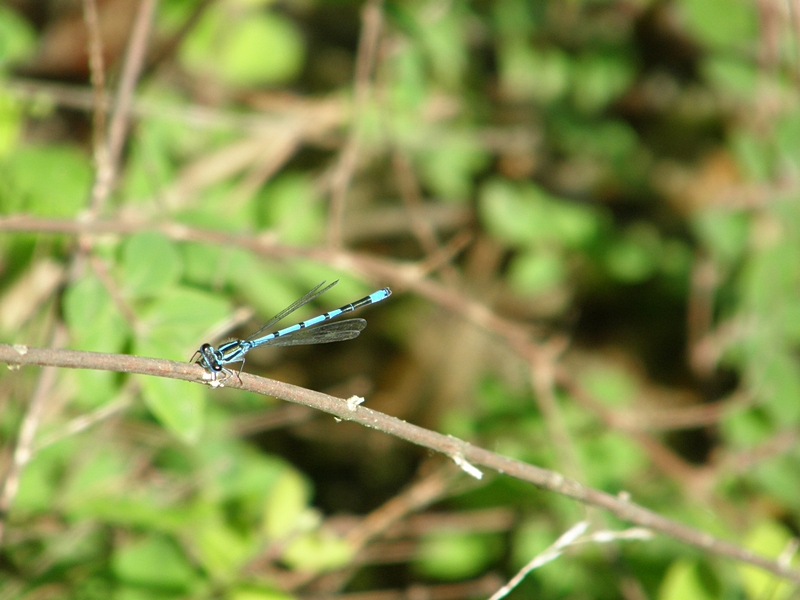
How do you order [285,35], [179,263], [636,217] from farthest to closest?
[636,217] < [285,35] < [179,263]

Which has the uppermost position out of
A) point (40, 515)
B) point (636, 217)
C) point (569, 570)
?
point (636, 217)

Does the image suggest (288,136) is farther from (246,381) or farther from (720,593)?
(720,593)

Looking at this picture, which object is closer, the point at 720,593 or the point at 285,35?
the point at 720,593

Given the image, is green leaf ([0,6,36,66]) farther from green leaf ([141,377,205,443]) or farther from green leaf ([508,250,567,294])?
green leaf ([508,250,567,294])

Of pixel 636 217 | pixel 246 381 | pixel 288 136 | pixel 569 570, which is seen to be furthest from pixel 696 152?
pixel 246 381

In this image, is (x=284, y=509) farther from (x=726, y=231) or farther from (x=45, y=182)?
(x=726, y=231)

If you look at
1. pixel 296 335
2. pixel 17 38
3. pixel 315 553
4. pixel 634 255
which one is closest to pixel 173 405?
pixel 296 335

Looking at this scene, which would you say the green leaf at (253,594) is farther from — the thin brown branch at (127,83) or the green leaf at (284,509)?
the thin brown branch at (127,83)
